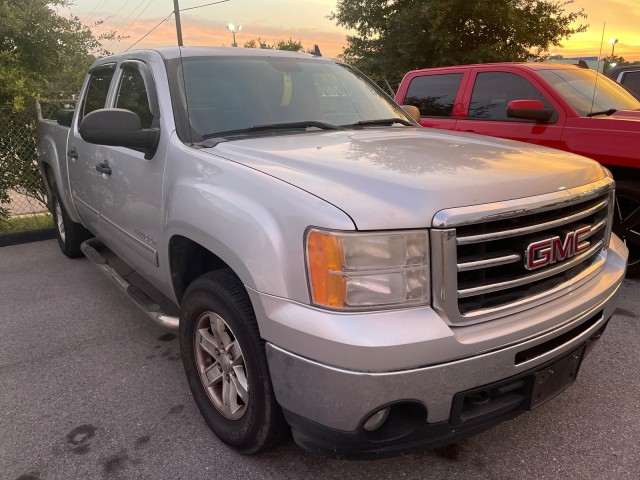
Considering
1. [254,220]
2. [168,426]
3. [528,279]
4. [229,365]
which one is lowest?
[168,426]

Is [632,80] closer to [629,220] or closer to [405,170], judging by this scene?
[629,220]

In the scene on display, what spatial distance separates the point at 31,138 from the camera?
6.53 m

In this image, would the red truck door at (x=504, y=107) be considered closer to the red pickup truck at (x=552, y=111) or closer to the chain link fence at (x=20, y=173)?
the red pickup truck at (x=552, y=111)

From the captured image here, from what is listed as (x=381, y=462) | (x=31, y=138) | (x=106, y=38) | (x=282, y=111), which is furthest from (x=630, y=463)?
(x=106, y=38)

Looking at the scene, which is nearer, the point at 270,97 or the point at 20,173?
the point at 270,97

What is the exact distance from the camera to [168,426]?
260 cm

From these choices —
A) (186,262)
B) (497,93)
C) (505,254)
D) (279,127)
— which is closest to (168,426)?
(186,262)

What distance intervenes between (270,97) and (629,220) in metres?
3.33

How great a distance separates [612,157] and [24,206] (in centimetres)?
702

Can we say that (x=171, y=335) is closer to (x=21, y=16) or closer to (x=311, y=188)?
(x=311, y=188)

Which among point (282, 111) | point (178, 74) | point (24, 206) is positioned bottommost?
point (24, 206)

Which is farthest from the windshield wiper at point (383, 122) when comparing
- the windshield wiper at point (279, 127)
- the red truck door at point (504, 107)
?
the red truck door at point (504, 107)

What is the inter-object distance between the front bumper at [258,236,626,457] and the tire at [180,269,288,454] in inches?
5.5

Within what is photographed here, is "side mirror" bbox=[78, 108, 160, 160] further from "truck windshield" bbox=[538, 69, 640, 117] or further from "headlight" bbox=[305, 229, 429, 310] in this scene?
"truck windshield" bbox=[538, 69, 640, 117]
